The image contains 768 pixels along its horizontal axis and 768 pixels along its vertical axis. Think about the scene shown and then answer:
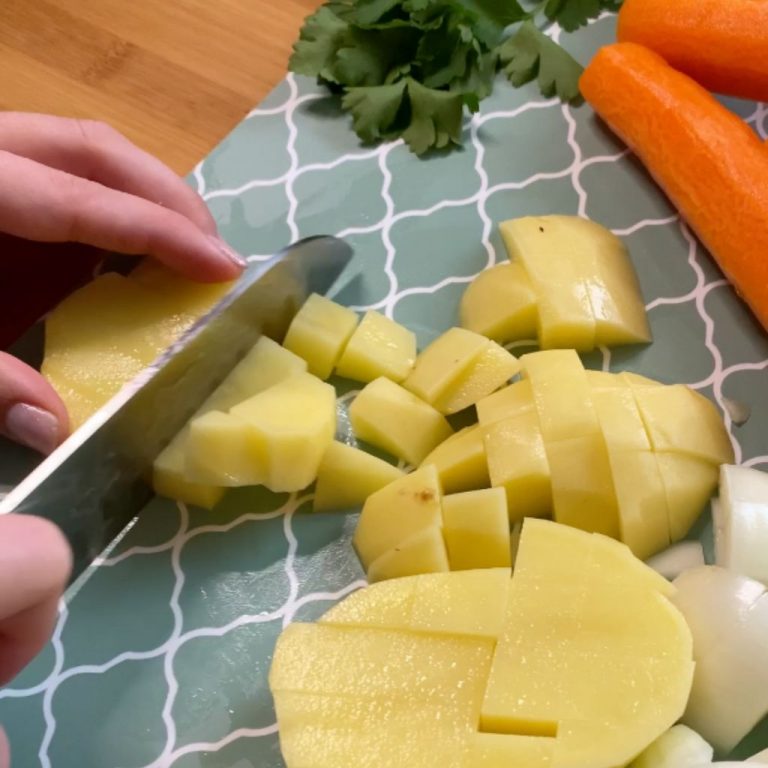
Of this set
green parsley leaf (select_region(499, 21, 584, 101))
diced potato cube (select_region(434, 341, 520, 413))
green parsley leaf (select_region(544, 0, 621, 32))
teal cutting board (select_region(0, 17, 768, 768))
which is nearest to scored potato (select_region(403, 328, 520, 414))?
diced potato cube (select_region(434, 341, 520, 413))

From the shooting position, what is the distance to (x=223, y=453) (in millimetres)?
1198

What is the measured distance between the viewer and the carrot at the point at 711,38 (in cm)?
146

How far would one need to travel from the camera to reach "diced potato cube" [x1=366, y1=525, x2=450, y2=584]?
114 cm

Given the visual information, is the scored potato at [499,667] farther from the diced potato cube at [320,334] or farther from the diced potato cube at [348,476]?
the diced potato cube at [320,334]

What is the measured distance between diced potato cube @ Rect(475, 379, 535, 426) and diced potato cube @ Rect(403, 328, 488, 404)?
→ 0.17 feet

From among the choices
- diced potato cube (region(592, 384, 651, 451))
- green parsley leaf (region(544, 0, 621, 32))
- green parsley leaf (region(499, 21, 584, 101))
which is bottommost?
diced potato cube (region(592, 384, 651, 451))

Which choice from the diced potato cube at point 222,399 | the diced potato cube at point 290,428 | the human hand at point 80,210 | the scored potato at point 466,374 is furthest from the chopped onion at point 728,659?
the human hand at point 80,210

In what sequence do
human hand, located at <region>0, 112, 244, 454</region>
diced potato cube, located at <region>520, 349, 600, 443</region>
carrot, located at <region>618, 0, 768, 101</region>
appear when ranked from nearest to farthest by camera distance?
human hand, located at <region>0, 112, 244, 454</region>, diced potato cube, located at <region>520, 349, 600, 443</region>, carrot, located at <region>618, 0, 768, 101</region>

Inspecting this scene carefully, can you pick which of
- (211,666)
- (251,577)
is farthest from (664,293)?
(211,666)

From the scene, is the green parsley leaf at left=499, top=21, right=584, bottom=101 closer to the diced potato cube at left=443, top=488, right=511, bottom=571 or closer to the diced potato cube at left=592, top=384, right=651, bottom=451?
the diced potato cube at left=592, top=384, right=651, bottom=451

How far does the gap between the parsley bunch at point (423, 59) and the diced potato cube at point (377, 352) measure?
0.35m

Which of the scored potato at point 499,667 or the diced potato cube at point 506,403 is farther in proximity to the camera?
the diced potato cube at point 506,403

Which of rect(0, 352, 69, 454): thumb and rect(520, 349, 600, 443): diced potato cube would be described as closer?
rect(0, 352, 69, 454): thumb

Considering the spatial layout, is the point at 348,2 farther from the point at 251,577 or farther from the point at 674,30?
the point at 251,577
